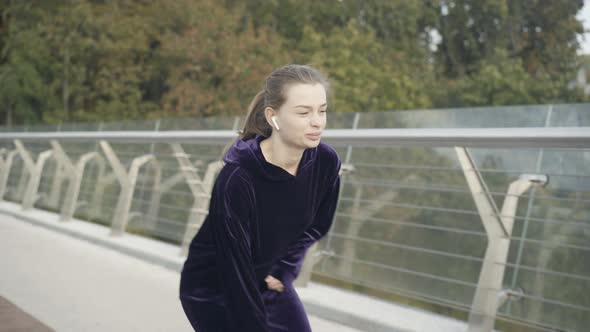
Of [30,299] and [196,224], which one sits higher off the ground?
[196,224]

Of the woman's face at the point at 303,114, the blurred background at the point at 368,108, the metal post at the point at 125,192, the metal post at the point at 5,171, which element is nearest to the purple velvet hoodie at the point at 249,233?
the woman's face at the point at 303,114

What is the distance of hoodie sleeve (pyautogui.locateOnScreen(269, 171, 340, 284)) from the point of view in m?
2.58

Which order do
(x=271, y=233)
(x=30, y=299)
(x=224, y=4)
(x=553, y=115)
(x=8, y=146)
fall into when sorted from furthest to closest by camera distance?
(x=224, y=4) < (x=8, y=146) < (x=30, y=299) < (x=553, y=115) < (x=271, y=233)

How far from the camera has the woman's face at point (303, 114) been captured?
2305 mm

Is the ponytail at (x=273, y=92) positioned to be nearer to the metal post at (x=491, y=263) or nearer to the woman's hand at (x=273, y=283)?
the woman's hand at (x=273, y=283)

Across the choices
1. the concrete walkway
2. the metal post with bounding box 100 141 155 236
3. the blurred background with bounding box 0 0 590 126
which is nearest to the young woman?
the concrete walkway

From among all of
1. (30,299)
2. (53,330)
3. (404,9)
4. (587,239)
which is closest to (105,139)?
(30,299)

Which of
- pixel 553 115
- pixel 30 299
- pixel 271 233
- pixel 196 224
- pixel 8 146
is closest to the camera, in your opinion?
pixel 271 233

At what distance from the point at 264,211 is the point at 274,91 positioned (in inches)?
15.5

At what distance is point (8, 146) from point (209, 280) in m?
10.4

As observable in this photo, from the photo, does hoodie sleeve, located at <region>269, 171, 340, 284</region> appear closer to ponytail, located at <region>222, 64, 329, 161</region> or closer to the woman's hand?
the woman's hand

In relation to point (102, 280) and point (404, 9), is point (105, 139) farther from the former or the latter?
point (404, 9)

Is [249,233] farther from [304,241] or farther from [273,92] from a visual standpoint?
[273,92]

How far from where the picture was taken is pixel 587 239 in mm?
3678
